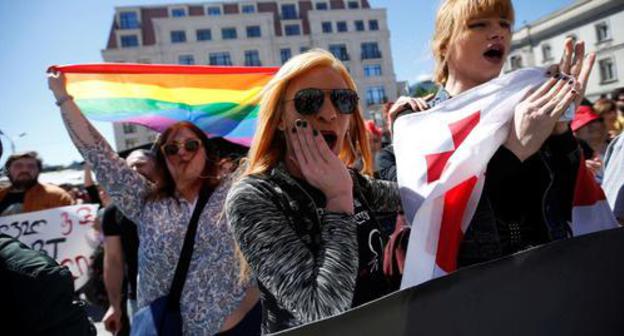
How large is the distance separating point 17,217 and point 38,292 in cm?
408

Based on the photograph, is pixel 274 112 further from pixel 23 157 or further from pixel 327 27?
pixel 327 27

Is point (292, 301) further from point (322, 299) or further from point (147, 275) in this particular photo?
point (147, 275)

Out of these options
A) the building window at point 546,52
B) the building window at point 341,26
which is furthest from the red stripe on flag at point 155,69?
the building window at point 341,26

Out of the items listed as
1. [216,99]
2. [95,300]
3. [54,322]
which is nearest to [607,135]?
[216,99]

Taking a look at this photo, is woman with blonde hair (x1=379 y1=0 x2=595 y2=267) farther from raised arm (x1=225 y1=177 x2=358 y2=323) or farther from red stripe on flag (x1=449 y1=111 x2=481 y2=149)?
raised arm (x1=225 y1=177 x2=358 y2=323)

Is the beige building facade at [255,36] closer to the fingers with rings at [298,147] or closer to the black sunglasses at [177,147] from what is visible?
the black sunglasses at [177,147]

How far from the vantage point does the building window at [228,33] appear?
48938 millimetres

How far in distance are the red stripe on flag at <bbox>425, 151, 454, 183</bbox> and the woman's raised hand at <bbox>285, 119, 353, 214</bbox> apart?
0.86 ft

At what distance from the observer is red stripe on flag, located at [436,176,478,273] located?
117 cm

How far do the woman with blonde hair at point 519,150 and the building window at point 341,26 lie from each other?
173 feet

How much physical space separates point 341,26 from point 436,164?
53238 millimetres

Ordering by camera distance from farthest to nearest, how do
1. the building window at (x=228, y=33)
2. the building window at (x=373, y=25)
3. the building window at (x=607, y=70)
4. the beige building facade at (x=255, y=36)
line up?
the building window at (x=373, y=25) < the building window at (x=228, y=33) < the beige building facade at (x=255, y=36) < the building window at (x=607, y=70)

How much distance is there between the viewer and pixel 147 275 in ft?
7.34

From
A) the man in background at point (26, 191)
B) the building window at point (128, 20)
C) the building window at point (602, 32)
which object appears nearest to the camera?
the man in background at point (26, 191)
